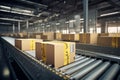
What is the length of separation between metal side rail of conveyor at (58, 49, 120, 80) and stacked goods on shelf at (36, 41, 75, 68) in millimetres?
139

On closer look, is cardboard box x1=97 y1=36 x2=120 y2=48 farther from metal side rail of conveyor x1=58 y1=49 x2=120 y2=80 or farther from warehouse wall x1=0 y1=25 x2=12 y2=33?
warehouse wall x1=0 y1=25 x2=12 y2=33

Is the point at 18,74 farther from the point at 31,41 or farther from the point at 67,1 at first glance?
the point at 67,1

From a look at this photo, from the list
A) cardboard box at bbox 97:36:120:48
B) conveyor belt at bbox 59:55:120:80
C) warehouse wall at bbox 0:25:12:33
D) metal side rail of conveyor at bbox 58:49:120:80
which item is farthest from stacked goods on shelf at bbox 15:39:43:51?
warehouse wall at bbox 0:25:12:33

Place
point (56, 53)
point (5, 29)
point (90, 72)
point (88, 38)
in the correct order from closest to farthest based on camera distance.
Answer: point (90, 72) → point (56, 53) → point (88, 38) → point (5, 29)

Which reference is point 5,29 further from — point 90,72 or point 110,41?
point 90,72

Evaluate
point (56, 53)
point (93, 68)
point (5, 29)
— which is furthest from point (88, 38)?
point (5, 29)

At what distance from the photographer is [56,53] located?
2131 millimetres

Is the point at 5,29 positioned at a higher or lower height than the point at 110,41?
higher

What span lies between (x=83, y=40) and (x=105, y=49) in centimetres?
194

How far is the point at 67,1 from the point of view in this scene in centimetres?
859

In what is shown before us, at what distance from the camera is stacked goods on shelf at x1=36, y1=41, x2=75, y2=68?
212 centimetres

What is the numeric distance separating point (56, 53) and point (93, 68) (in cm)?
82

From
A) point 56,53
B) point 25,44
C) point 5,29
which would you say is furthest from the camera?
point 5,29

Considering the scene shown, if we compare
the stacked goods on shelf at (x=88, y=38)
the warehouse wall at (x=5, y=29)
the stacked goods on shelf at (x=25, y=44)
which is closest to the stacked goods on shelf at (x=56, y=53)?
the stacked goods on shelf at (x=25, y=44)
